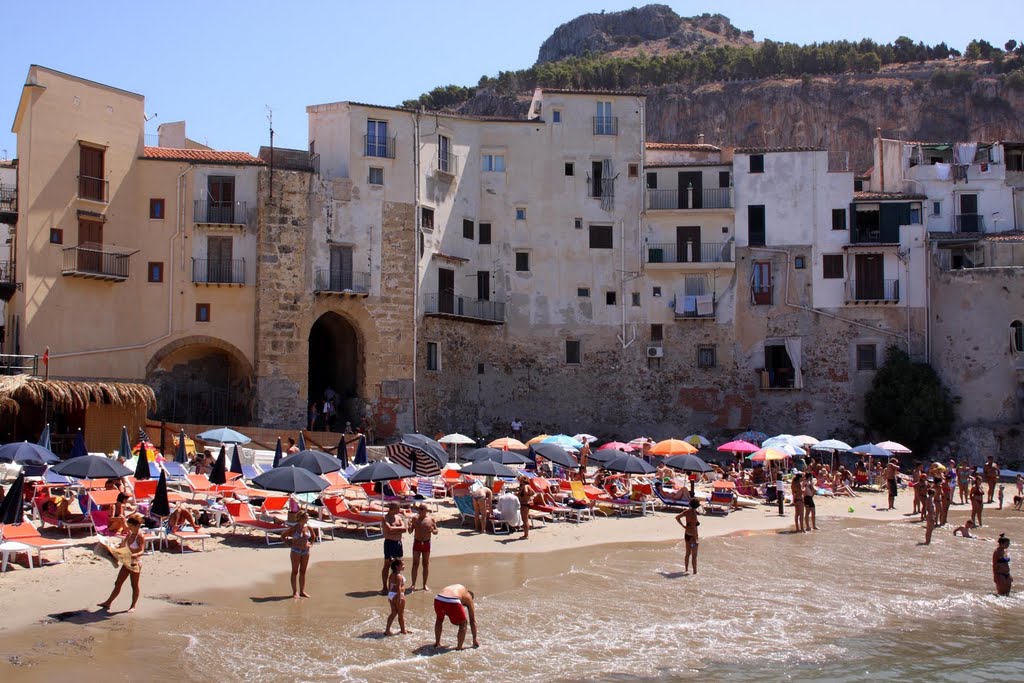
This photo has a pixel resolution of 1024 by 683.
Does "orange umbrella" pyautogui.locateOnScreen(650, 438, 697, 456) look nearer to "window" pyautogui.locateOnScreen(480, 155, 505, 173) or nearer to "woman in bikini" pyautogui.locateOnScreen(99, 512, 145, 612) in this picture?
"window" pyautogui.locateOnScreen(480, 155, 505, 173)

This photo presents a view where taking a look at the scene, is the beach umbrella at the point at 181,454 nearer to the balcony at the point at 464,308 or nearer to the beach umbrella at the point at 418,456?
the beach umbrella at the point at 418,456

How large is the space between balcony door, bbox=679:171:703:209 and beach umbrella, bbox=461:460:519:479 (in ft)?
69.6

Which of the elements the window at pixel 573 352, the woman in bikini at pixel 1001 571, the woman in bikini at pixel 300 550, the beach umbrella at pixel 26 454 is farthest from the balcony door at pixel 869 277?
the woman in bikini at pixel 300 550

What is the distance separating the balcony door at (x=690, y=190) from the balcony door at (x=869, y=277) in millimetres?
6335

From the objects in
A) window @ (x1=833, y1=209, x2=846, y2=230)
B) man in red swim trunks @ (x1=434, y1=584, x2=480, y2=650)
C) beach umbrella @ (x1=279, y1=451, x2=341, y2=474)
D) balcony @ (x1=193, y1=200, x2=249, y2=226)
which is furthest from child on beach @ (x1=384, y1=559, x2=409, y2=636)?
window @ (x1=833, y1=209, x2=846, y2=230)

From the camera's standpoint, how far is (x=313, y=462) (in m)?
21.9

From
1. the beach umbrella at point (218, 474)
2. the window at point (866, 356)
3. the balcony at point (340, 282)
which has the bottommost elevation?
the beach umbrella at point (218, 474)

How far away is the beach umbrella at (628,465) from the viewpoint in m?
25.4

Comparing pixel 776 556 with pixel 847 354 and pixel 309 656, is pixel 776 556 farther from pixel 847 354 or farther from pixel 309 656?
pixel 847 354

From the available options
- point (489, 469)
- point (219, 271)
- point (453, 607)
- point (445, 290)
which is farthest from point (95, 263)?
point (453, 607)

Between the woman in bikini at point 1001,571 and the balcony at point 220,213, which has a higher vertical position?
the balcony at point 220,213

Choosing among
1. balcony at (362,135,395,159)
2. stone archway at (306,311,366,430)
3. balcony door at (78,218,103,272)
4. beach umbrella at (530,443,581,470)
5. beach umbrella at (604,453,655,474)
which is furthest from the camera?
balcony at (362,135,395,159)

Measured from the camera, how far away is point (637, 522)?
25.1 m

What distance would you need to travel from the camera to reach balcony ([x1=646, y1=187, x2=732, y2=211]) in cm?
4184
